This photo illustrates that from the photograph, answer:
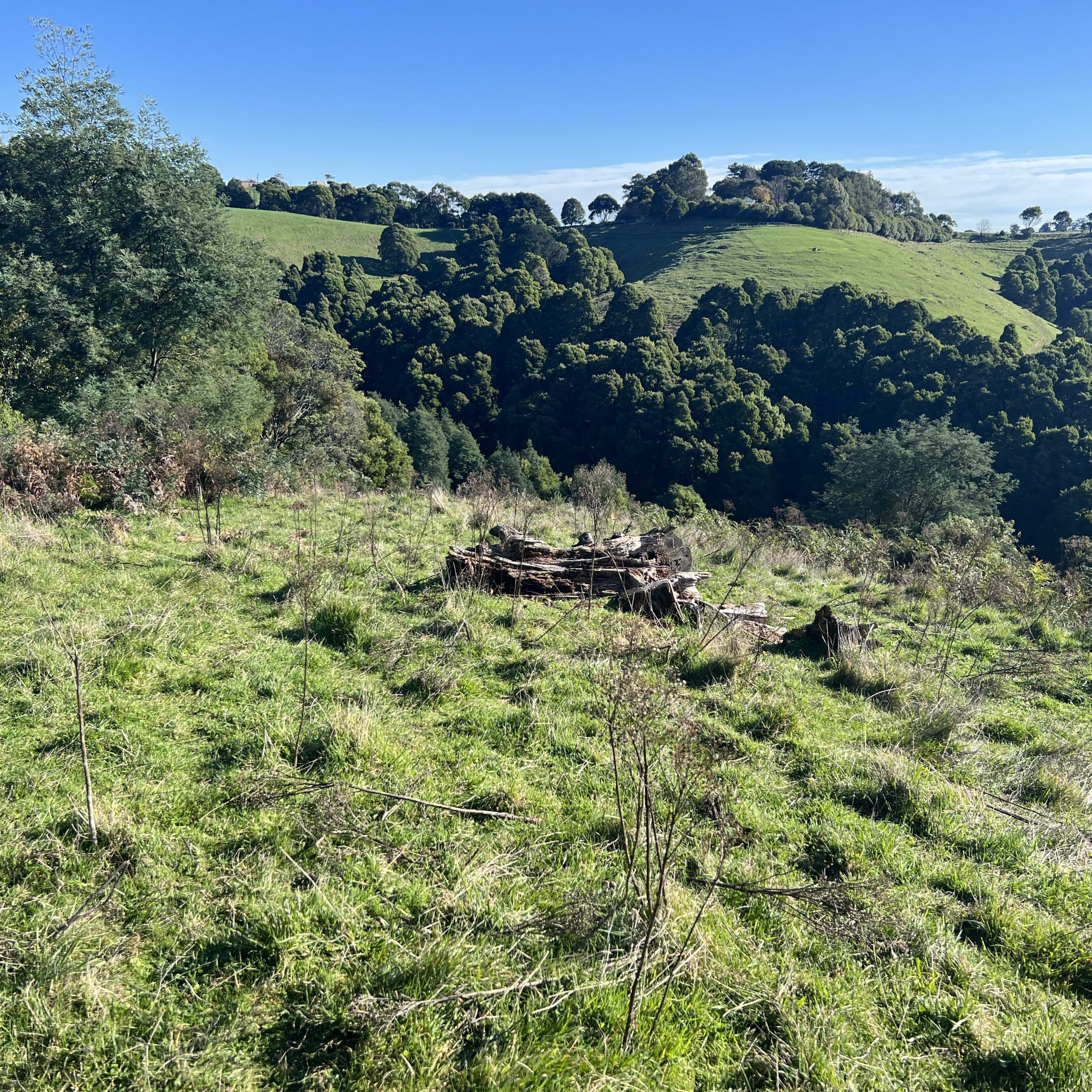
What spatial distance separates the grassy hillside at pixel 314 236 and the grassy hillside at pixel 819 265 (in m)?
33.2

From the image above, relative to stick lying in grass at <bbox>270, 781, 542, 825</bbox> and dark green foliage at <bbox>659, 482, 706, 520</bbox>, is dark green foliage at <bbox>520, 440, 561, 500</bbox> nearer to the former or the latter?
dark green foliage at <bbox>659, 482, 706, 520</bbox>

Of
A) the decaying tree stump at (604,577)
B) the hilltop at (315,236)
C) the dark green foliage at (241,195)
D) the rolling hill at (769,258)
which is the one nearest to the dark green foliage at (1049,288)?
the rolling hill at (769,258)

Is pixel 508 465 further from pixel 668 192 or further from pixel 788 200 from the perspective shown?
pixel 788 200

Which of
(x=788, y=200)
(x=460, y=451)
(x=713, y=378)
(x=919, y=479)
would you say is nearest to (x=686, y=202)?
(x=788, y=200)

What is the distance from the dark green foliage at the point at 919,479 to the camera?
34.2m

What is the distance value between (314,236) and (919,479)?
263 feet

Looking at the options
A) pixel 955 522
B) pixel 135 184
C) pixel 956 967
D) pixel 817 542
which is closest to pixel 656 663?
pixel 956 967

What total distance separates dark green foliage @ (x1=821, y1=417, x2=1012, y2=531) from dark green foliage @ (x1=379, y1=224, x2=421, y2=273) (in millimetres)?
66337

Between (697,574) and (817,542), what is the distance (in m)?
7.97

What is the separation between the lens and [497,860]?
3.33 metres

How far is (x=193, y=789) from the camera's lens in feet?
12.0

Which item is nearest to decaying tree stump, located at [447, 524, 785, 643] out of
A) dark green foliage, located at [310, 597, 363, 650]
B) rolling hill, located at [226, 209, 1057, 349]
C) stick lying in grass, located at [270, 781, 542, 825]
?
dark green foliage, located at [310, 597, 363, 650]

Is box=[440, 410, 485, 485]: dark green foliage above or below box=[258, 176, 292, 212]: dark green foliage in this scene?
below

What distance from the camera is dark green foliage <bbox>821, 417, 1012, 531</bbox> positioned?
34156 millimetres
